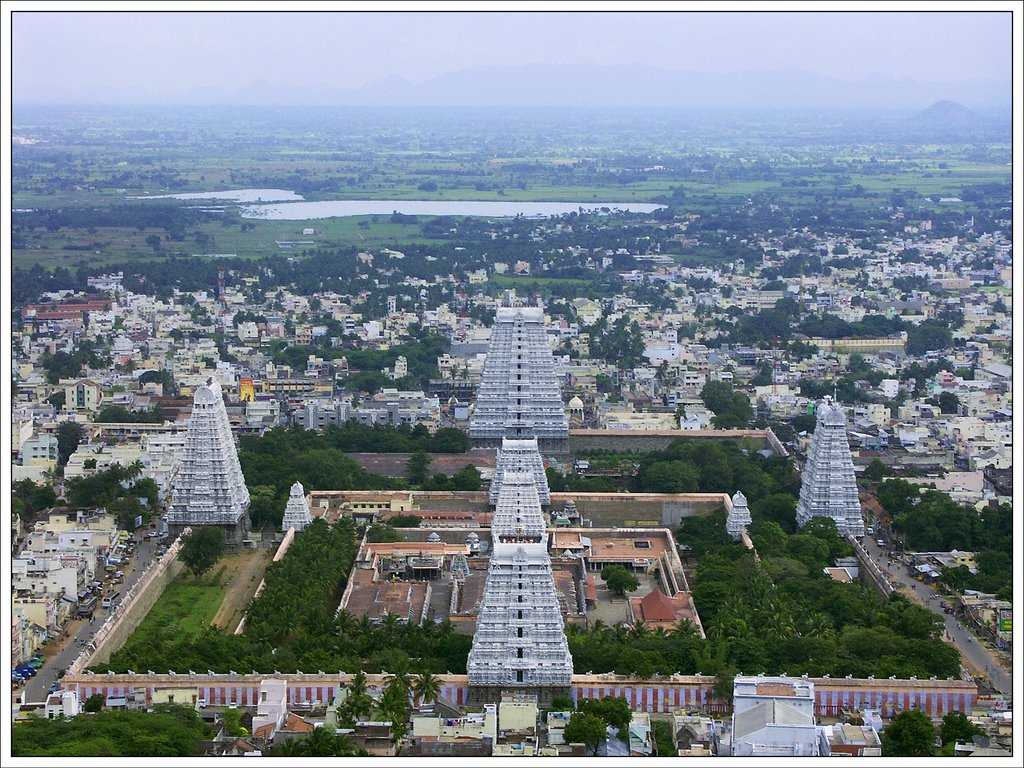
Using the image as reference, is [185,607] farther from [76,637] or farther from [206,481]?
[206,481]

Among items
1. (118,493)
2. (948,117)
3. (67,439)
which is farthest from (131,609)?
(948,117)

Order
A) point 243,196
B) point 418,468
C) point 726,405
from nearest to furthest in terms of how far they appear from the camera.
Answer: point 418,468
point 726,405
point 243,196

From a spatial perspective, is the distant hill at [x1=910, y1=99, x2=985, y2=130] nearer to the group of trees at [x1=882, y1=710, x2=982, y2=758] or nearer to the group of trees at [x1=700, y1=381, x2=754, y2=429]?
the group of trees at [x1=700, y1=381, x2=754, y2=429]

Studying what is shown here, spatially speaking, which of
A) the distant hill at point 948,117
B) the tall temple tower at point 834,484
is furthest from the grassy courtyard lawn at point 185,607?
the distant hill at point 948,117

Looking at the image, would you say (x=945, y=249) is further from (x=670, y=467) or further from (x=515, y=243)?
(x=670, y=467)

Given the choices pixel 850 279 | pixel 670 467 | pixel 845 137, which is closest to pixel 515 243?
pixel 850 279

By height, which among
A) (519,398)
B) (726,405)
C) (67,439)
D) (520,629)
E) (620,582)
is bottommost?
(620,582)
